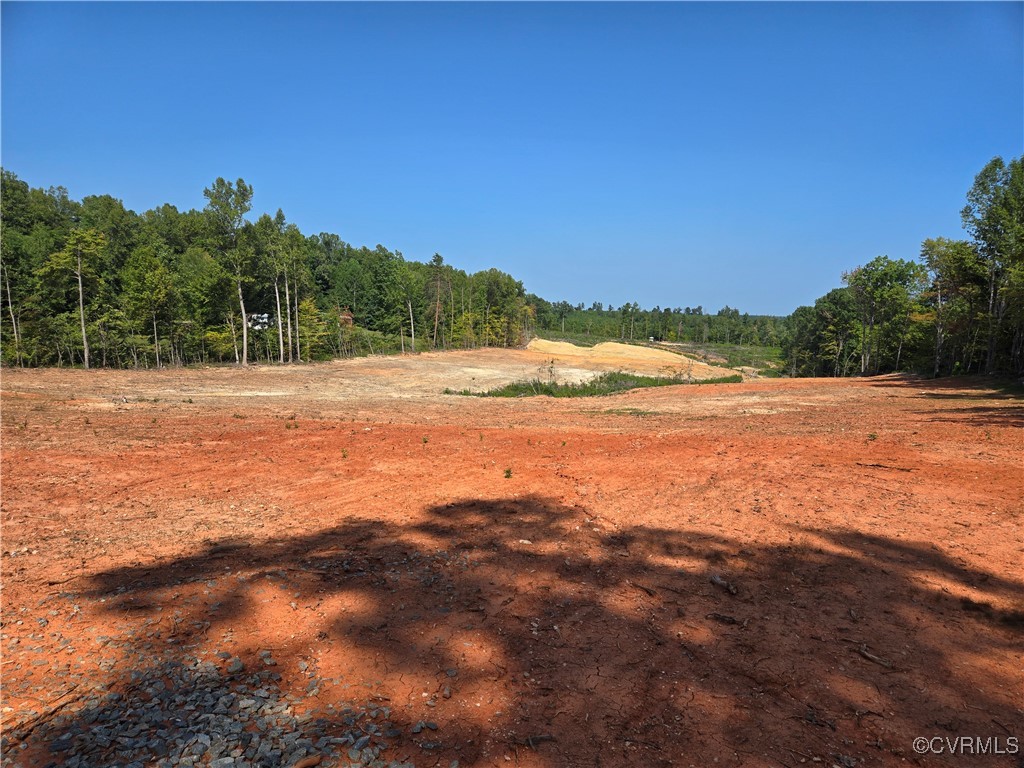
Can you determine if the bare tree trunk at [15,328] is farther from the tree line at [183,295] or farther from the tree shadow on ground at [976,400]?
the tree shadow on ground at [976,400]

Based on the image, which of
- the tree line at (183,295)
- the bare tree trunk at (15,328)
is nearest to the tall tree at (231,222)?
the tree line at (183,295)

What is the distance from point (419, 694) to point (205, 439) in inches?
516

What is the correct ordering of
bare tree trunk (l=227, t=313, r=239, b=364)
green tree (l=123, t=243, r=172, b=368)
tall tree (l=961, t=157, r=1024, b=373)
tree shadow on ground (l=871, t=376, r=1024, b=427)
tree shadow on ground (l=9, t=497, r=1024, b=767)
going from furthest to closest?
bare tree trunk (l=227, t=313, r=239, b=364) → green tree (l=123, t=243, r=172, b=368) → tall tree (l=961, t=157, r=1024, b=373) → tree shadow on ground (l=871, t=376, r=1024, b=427) → tree shadow on ground (l=9, t=497, r=1024, b=767)

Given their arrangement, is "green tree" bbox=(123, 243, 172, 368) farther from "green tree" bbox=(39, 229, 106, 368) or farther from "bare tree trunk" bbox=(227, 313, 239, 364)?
"green tree" bbox=(39, 229, 106, 368)

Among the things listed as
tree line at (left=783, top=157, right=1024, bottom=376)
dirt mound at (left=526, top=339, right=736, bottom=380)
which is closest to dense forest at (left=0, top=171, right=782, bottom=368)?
dirt mound at (left=526, top=339, right=736, bottom=380)

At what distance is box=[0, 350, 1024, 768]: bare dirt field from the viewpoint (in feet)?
12.2

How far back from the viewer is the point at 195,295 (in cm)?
4816

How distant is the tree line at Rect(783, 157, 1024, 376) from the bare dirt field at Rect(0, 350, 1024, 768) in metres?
26.6

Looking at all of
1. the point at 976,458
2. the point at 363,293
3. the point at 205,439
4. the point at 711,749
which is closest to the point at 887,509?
the point at 976,458

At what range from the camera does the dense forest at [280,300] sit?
111 ft

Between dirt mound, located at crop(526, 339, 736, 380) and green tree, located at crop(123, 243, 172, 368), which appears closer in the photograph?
green tree, located at crop(123, 243, 172, 368)

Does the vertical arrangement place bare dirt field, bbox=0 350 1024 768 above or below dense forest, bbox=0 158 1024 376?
below

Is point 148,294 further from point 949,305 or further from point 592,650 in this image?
point 949,305

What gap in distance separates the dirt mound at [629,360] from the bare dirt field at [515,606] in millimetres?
42023
